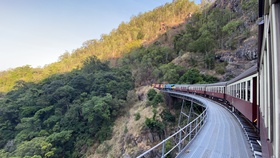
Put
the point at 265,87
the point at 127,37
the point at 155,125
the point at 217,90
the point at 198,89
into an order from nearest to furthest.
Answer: the point at 265,87 < the point at 217,90 < the point at 155,125 < the point at 198,89 < the point at 127,37

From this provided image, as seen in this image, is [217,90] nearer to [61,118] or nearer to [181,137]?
[181,137]

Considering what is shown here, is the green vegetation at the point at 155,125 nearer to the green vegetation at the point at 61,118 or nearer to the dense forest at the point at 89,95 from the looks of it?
the dense forest at the point at 89,95

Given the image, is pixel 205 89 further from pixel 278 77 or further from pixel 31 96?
pixel 31 96

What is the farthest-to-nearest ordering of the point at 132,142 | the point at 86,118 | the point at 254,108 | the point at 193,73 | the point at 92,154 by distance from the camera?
the point at 193,73
the point at 86,118
the point at 92,154
the point at 132,142
the point at 254,108

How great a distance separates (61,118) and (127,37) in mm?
63283

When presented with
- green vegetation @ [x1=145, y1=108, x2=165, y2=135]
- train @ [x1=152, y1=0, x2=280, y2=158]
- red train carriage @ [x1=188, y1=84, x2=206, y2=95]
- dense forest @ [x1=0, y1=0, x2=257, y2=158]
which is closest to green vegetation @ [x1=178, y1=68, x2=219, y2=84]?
dense forest @ [x1=0, y1=0, x2=257, y2=158]

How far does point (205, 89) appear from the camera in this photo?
20.6 meters

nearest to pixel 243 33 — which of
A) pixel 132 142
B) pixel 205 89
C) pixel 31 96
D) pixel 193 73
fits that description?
pixel 193 73

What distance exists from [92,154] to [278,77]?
75.6ft

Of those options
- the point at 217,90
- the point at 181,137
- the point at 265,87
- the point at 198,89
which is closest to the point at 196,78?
the point at 198,89

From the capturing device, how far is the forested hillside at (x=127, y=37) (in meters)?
73.9

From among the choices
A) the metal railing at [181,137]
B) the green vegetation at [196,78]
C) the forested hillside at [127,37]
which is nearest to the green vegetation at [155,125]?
the metal railing at [181,137]

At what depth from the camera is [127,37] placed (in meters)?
83.9

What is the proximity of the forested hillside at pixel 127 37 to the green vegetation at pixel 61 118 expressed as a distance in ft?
139
